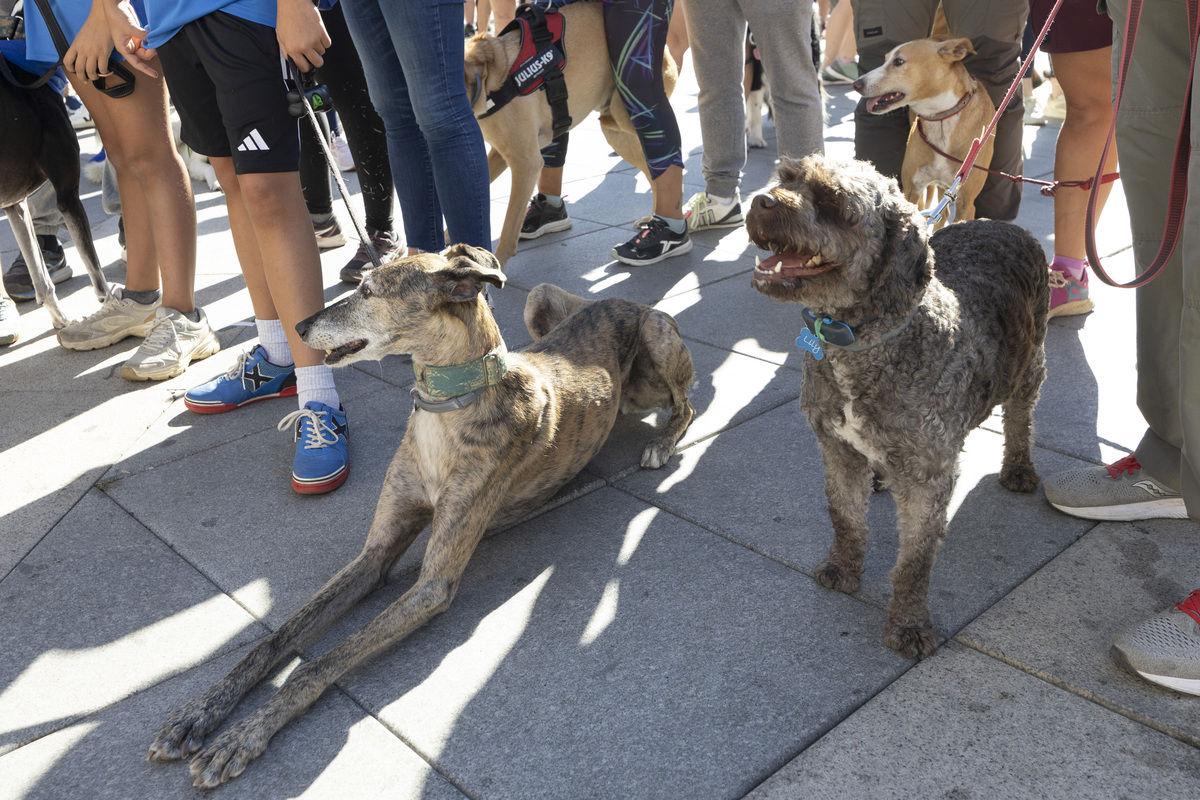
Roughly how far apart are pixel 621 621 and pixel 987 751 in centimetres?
111

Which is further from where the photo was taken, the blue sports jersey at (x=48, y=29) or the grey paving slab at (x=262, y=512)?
the blue sports jersey at (x=48, y=29)

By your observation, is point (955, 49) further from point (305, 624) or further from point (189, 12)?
point (305, 624)

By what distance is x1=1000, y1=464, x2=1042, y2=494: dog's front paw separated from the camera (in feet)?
10.6

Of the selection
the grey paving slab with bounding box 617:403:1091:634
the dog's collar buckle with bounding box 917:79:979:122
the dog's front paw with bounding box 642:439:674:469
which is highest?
the dog's collar buckle with bounding box 917:79:979:122

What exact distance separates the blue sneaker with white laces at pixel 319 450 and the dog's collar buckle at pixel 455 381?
0.91 m

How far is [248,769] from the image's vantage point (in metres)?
2.24

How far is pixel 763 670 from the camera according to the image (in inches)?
98.0

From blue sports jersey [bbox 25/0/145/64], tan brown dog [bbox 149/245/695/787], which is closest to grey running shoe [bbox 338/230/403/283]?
blue sports jersey [bbox 25/0/145/64]

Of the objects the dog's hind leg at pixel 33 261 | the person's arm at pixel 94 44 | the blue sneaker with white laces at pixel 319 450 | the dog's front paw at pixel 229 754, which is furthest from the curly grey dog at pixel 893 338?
the dog's hind leg at pixel 33 261

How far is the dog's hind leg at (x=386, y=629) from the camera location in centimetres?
223

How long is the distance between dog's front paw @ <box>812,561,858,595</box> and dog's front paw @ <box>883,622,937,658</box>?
10.2 inches

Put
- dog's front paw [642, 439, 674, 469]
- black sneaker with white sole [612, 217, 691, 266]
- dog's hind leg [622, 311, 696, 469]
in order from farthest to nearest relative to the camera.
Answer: black sneaker with white sole [612, 217, 691, 266]
dog's hind leg [622, 311, 696, 469]
dog's front paw [642, 439, 674, 469]

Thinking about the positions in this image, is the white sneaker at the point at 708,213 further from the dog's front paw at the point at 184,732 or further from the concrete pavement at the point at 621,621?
the dog's front paw at the point at 184,732

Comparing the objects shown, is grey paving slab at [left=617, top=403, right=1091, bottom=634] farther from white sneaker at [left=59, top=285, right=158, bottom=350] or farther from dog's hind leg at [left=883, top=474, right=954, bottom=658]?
white sneaker at [left=59, top=285, right=158, bottom=350]
